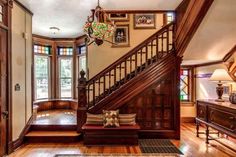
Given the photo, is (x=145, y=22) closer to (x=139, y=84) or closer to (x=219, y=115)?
(x=139, y=84)

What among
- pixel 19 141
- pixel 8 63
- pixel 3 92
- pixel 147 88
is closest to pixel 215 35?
pixel 147 88

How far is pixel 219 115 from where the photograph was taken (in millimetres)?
4090

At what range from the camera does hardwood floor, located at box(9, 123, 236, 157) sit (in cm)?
417

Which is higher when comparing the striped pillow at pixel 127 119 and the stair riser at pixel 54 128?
the striped pillow at pixel 127 119

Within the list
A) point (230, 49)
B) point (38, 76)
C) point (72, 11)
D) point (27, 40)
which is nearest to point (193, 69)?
point (230, 49)

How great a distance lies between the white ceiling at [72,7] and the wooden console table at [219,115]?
7.73 ft

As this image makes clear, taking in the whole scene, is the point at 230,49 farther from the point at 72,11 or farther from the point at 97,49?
the point at 72,11

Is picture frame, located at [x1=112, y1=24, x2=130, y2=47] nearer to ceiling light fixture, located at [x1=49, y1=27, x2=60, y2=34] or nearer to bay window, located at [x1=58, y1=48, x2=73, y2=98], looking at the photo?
ceiling light fixture, located at [x1=49, y1=27, x2=60, y2=34]

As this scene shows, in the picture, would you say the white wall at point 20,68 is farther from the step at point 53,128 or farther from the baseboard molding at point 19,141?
the step at point 53,128

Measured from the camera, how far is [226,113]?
381 centimetres

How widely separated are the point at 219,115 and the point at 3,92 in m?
4.17

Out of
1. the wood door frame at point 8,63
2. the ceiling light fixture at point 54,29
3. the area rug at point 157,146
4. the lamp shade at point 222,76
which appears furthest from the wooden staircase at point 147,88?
the ceiling light fixture at point 54,29

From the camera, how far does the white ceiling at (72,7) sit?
4676 millimetres

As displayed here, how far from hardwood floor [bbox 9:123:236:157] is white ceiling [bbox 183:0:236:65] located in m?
→ 2.07
